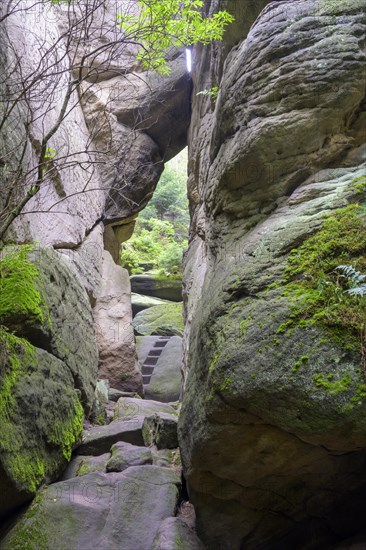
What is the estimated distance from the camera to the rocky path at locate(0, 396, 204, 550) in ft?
12.4

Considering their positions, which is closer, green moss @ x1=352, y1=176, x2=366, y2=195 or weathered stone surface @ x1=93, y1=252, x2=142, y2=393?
green moss @ x1=352, y1=176, x2=366, y2=195

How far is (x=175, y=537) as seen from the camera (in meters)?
3.81

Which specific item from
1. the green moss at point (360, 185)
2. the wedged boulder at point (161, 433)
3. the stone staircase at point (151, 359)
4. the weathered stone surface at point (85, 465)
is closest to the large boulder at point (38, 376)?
the weathered stone surface at point (85, 465)

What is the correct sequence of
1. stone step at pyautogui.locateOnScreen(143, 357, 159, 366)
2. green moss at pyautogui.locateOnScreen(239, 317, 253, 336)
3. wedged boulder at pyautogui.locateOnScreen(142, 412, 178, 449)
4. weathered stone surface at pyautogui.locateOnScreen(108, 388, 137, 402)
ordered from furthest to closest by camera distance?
stone step at pyautogui.locateOnScreen(143, 357, 159, 366) → weathered stone surface at pyautogui.locateOnScreen(108, 388, 137, 402) → wedged boulder at pyautogui.locateOnScreen(142, 412, 178, 449) → green moss at pyautogui.locateOnScreen(239, 317, 253, 336)

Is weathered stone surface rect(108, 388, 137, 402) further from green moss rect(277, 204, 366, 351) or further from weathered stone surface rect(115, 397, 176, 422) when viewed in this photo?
green moss rect(277, 204, 366, 351)

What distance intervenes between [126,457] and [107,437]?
25.8 inches

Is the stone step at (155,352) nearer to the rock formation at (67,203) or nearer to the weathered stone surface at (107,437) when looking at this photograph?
the rock formation at (67,203)

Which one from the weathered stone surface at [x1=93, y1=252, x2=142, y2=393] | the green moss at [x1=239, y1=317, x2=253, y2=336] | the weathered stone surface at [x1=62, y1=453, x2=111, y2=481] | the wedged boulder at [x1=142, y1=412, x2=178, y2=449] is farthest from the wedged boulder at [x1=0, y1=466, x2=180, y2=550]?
the weathered stone surface at [x1=93, y1=252, x2=142, y2=393]

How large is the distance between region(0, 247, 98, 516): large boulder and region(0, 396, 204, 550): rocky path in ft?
0.82

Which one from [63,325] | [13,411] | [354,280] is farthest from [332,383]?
[63,325]

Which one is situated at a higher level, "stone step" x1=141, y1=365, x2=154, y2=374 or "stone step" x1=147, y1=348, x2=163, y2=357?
"stone step" x1=147, y1=348, x2=163, y2=357

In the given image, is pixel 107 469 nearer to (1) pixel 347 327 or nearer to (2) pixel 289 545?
(2) pixel 289 545

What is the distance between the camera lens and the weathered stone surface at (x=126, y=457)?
491 cm

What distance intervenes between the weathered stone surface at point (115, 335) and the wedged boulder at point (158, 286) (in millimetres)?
9946
